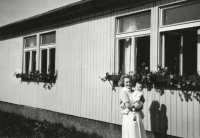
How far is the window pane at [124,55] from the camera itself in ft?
21.4

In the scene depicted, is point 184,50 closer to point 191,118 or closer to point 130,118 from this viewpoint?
point 191,118

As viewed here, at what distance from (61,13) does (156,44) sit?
439cm

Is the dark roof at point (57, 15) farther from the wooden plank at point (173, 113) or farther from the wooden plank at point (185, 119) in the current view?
the wooden plank at point (185, 119)

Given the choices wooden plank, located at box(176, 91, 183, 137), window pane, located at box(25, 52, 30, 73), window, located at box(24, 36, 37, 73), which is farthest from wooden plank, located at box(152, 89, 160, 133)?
window pane, located at box(25, 52, 30, 73)

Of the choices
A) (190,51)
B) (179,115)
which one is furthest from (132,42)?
(179,115)

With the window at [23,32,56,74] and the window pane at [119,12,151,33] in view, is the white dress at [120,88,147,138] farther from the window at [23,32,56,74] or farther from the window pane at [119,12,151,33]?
the window at [23,32,56,74]

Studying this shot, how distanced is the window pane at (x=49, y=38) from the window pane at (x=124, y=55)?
12.1 ft

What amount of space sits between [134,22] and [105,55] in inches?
52.2

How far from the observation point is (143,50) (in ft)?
20.2

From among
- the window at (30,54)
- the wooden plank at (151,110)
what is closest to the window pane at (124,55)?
the wooden plank at (151,110)

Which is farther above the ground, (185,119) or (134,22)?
(134,22)

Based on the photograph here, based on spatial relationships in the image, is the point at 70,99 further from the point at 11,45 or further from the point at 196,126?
the point at 11,45

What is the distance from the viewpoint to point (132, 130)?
478 cm

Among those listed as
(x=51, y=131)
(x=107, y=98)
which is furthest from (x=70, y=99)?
(x=107, y=98)
